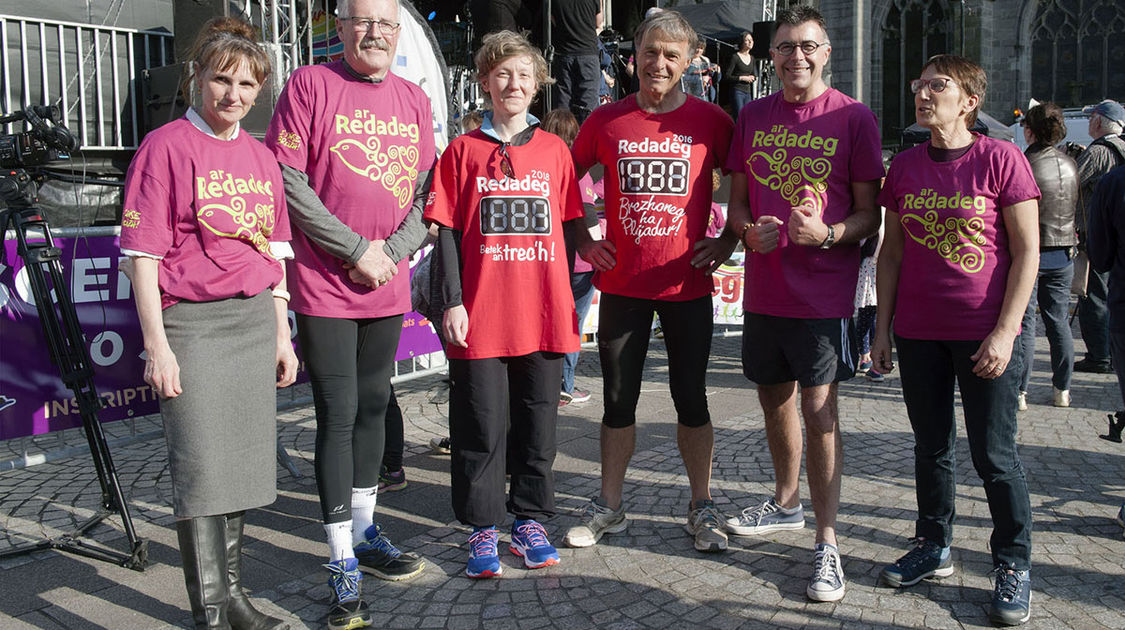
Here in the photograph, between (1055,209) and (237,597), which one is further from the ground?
(1055,209)

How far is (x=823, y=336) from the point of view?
362cm

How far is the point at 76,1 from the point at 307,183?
6.61 meters

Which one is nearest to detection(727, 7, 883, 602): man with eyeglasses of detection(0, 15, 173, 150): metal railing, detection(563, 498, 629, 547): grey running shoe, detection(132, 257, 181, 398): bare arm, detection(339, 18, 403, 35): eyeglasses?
detection(563, 498, 629, 547): grey running shoe

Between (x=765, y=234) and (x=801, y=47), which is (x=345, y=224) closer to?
(x=765, y=234)

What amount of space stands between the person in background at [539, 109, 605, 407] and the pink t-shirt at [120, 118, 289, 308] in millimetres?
2487

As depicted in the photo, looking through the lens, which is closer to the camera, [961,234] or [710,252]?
[961,234]

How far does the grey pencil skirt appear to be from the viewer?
300 cm

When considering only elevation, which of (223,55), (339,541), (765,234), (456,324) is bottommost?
(339,541)

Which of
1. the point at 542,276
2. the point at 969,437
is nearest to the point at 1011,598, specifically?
the point at 969,437

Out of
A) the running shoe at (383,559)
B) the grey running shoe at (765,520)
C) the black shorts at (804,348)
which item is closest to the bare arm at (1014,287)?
the black shorts at (804,348)

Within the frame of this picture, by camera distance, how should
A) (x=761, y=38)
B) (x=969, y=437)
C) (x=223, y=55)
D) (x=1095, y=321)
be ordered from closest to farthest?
(x=223, y=55)
(x=969, y=437)
(x=1095, y=321)
(x=761, y=38)

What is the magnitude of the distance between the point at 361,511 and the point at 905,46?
35756 mm

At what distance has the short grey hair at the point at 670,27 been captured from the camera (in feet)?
12.4

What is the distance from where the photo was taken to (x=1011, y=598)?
3.24m
